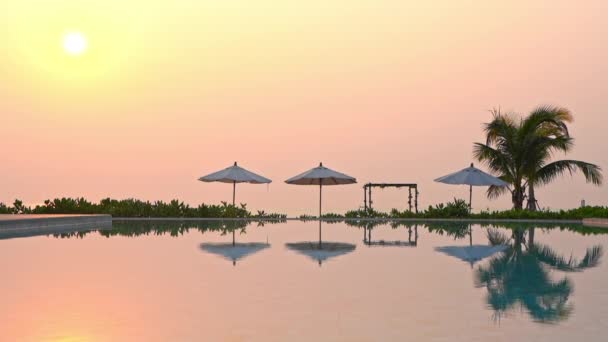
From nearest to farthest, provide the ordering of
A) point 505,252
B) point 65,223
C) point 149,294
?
1. point 149,294
2. point 505,252
3. point 65,223

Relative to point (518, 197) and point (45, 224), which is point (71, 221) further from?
point (518, 197)

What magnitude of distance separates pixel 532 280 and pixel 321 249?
560 cm

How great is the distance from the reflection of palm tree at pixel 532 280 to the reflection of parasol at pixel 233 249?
437 cm

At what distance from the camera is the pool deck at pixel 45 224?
17641 millimetres

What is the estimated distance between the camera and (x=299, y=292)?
8.50 meters

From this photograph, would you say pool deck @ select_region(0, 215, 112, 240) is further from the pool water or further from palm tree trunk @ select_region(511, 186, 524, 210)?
palm tree trunk @ select_region(511, 186, 524, 210)

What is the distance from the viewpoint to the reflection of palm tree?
24.6ft

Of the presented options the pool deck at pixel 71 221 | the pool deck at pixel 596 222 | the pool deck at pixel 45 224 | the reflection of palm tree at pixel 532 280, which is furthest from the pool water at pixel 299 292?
the pool deck at pixel 596 222

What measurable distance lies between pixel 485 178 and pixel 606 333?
23.0 m

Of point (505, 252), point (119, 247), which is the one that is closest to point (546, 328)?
point (505, 252)

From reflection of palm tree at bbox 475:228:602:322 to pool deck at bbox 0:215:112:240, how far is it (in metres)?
11.6

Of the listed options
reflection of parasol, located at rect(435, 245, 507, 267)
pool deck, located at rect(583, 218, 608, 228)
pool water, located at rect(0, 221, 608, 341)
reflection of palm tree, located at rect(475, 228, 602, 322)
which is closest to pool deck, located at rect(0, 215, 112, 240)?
pool water, located at rect(0, 221, 608, 341)

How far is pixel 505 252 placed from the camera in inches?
567

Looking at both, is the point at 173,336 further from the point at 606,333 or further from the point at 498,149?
the point at 498,149
